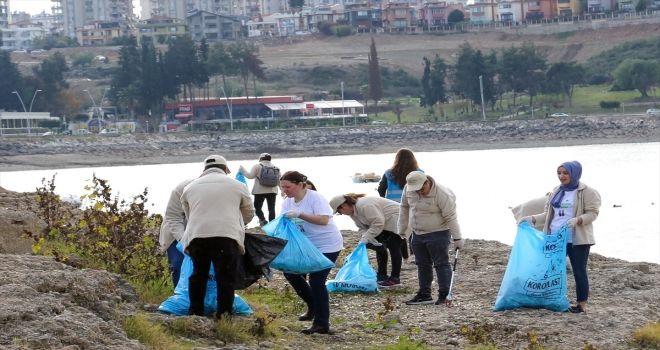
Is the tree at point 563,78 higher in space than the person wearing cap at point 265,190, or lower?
higher

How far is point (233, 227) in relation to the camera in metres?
7.21

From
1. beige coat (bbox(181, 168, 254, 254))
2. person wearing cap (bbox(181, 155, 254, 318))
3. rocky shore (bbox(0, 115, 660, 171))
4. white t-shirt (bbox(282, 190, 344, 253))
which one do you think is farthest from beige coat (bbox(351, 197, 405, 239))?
rocky shore (bbox(0, 115, 660, 171))

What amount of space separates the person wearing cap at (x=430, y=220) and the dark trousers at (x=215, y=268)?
6.15ft

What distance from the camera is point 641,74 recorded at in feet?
320

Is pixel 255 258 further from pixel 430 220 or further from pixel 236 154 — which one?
pixel 236 154

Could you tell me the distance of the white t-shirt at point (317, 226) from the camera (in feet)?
26.3

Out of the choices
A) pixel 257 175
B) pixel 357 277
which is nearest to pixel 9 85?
pixel 257 175

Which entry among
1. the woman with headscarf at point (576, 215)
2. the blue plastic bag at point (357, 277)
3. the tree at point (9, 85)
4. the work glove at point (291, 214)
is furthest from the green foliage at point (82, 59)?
the work glove at point (291, 214)

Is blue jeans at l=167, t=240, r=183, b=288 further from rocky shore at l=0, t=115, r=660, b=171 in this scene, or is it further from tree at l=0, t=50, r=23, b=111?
tree at l=0, t=50, r=23, b=111

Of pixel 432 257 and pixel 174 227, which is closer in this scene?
pixel 174 227

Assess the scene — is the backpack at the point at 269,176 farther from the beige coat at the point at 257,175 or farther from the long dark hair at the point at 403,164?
the long dark hair at the point at 403,164

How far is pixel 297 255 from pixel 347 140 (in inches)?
3153

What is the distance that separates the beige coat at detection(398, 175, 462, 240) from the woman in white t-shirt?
881 millimetres

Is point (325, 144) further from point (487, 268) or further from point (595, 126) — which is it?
point (487, 268)
